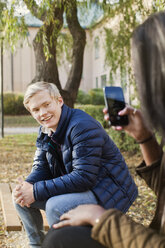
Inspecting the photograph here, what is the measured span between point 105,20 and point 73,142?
21.5 feet

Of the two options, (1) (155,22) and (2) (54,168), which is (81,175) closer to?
(2) (54,168)

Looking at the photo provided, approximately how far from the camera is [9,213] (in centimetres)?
354

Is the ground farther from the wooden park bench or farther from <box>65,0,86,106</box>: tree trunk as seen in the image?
<box>65,0,86,106</box>: tree trunk

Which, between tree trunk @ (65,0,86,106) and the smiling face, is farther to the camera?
tree trunk @ (65,0,86,106)

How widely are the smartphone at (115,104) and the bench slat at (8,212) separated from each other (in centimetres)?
193

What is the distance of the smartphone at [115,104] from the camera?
1629 millimetres

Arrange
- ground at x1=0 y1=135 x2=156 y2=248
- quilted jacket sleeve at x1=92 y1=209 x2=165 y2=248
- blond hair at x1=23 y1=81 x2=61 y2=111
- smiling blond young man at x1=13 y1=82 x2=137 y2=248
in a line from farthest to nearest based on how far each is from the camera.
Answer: ground at x1=0 y1=135 x2=156 y2=248 < blond hair at x1=23 y1=81 x2=61 y2=111 < smiling blond young man at x1=13 y1=82 x2=137 y2=248 < quilted jacket sleeve at x1=92 y1=209 x2=165 y2=248

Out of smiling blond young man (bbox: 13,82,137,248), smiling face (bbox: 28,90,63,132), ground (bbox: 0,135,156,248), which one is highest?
smiling face (bbox: 28,90,63,132)

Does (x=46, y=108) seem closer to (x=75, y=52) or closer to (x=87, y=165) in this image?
(x=87, y=165)

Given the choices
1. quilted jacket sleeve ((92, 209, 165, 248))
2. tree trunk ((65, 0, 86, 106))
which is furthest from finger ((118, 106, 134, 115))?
tree trunk ((65, 0, 86, 106))

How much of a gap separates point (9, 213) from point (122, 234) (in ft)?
8.00

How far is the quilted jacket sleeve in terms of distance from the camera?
1.30 m

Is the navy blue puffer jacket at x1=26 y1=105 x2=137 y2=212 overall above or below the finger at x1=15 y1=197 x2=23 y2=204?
above

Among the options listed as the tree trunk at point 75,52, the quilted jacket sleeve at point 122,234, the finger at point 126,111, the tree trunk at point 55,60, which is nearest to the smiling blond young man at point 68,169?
the finger at point 126,111
